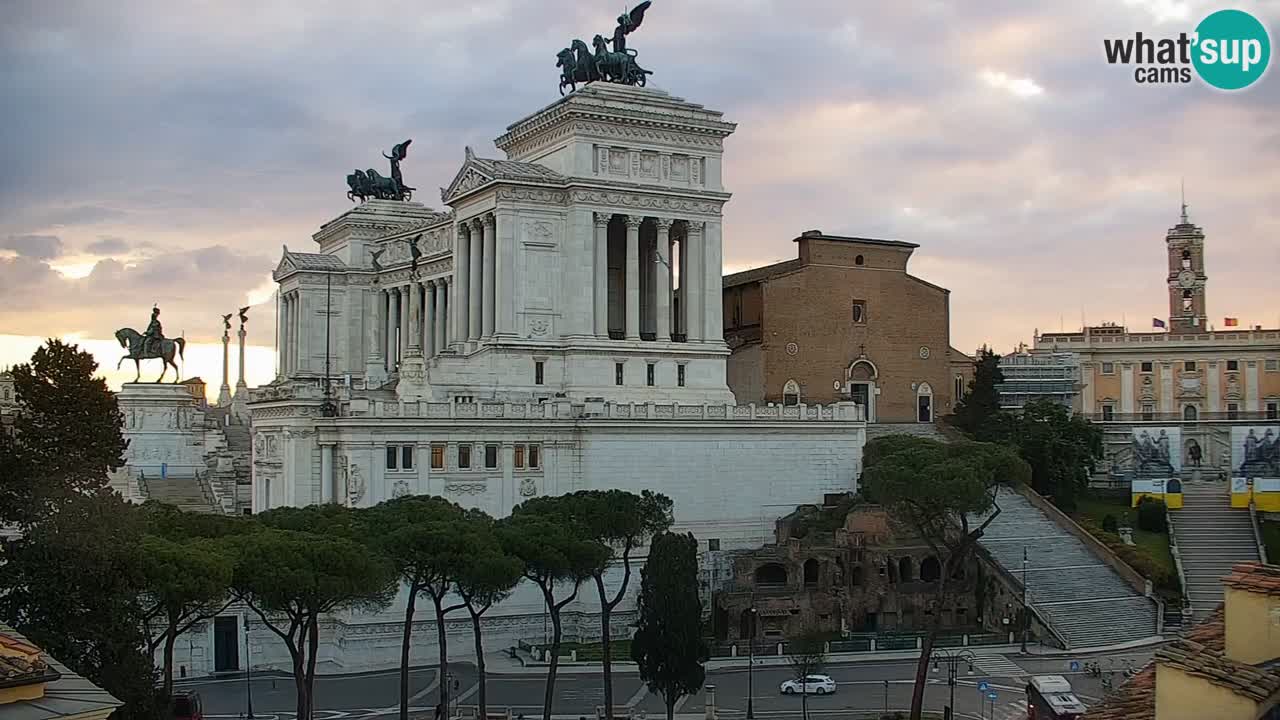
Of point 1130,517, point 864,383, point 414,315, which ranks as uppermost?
point 414,315

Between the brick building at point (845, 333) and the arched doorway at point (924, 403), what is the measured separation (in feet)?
0.23

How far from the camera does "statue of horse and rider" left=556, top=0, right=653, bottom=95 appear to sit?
84.2 m

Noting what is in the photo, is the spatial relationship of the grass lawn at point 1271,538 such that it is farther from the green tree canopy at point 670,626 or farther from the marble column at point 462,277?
the marble column at point 462,277

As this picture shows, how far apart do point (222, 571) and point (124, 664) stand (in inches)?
209

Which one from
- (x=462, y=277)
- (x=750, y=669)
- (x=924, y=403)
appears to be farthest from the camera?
(x=924, y=403)

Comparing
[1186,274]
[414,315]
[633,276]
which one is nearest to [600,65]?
[633,276]

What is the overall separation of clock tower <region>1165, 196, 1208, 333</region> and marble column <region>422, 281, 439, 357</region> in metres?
64.8

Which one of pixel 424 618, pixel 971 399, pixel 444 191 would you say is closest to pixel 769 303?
pixel 971 399

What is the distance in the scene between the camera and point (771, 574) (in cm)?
7319

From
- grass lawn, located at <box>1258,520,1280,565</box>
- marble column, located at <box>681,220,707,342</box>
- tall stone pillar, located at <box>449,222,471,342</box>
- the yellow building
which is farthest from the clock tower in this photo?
the yellow building

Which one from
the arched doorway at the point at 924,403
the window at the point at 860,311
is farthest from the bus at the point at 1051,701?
the arched doorway at the point at 924,403

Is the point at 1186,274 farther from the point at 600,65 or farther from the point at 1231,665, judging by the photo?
the point at 1231,665

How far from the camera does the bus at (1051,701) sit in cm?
4394

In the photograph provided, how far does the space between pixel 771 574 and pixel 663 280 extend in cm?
1997
